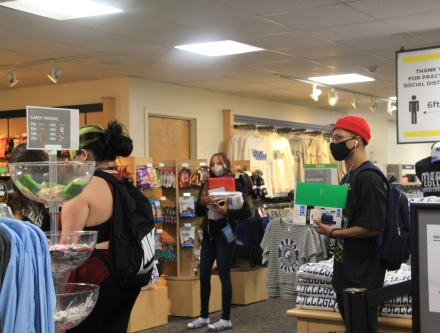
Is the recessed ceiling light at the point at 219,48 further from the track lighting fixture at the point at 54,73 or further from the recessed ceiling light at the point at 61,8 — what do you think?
the recessed ceiling light at the point at 61,8

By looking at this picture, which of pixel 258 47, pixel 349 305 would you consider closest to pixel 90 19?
pixel 258 47

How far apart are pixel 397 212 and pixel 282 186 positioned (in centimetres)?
682

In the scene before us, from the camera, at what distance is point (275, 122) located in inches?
444

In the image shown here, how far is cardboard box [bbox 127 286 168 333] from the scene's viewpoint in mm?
6754

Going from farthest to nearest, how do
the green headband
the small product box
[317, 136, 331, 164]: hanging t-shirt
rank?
[317, 136, 331, 164]: hanging t-shirt
the small product box
the green headband

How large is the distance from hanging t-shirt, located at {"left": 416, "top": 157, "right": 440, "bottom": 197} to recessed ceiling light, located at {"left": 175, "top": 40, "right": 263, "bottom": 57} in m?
2.42

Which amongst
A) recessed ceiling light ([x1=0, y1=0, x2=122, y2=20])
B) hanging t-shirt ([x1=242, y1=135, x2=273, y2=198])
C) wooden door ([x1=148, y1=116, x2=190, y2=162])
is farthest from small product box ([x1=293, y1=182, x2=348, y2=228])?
hanging t-shirt ([x1=242, y1=135, x2=273, y2=198])

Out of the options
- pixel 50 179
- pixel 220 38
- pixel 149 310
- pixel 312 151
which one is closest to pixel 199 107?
pixel 312 151

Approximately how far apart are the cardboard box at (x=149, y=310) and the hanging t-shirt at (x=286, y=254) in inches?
62.7

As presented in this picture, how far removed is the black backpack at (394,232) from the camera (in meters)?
3.25

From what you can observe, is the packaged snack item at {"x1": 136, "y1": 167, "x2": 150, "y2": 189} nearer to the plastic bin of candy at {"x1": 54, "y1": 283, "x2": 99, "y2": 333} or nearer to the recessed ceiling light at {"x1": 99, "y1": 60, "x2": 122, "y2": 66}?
the recessed ceiling light at {"x1": 99, "y1": 60, "x2": 122, "y2": 66}

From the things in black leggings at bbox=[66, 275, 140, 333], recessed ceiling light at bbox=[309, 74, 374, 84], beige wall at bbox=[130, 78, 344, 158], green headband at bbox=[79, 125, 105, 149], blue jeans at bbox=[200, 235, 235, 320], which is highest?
recessed ceiling light at bbox=[309, 74, 374, 84]

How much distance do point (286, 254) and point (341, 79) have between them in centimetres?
420

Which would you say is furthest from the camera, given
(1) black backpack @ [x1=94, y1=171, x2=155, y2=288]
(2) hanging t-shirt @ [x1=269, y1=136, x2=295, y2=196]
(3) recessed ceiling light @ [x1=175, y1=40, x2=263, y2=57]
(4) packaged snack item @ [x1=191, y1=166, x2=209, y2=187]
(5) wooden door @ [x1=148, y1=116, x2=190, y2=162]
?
(2) hanging t-shirt @ [x1=269, y1=136, x2=295, y2=196]
